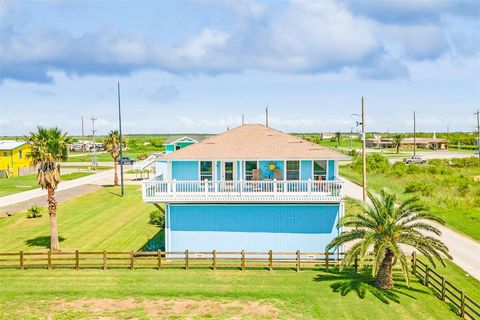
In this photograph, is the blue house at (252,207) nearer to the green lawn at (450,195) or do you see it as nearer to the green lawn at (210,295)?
the green lawn at (210,295)

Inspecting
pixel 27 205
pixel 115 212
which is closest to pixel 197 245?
pixel 115 212

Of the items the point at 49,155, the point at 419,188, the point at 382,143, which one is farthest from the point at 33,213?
the point at 382,143

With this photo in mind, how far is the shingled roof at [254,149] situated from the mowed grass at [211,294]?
6.17 metres

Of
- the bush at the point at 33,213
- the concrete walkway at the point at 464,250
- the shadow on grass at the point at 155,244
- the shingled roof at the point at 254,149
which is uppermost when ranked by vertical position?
the shingled roof at the point at 254,149

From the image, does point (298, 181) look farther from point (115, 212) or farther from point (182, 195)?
point (115, 212)

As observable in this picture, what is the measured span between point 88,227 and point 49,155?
28.7 feet

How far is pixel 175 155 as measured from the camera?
23547 mm

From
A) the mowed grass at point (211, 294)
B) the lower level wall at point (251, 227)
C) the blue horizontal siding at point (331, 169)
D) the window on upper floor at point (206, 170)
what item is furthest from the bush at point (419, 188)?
the window on upper floor at point (206, 170)

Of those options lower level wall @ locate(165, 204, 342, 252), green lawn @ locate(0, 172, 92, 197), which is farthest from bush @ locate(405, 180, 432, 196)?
green lawn @ locate(0, 172, 92, 197)

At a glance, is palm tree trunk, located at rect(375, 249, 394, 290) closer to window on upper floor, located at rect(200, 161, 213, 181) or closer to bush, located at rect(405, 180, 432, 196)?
window on upper floor, located at rect(200, 161, 213, 181)

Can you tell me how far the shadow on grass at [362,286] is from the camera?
17653 mm

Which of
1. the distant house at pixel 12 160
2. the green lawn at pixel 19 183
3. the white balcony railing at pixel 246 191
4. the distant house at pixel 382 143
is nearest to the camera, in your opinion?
the white balcony railing at pixel 246 191

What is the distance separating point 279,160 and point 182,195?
5.60 meters

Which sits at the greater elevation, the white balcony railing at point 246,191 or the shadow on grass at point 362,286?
the white balcony railing at point 246,191
